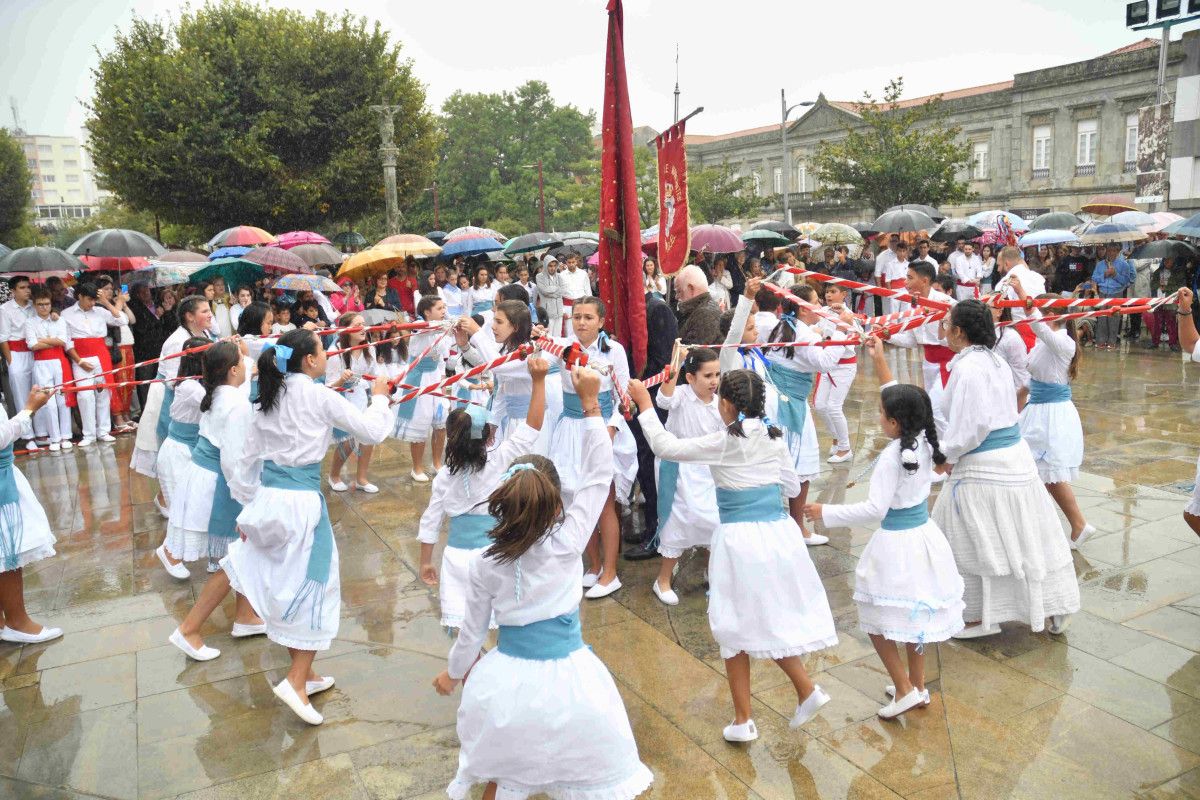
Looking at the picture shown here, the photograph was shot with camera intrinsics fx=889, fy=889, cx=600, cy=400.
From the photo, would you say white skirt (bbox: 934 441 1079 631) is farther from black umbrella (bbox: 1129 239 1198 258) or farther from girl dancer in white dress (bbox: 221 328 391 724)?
black umbrella (bbox: 1129 239 1198 258)

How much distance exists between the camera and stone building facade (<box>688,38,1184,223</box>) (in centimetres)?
3422

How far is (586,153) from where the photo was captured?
63.4 m

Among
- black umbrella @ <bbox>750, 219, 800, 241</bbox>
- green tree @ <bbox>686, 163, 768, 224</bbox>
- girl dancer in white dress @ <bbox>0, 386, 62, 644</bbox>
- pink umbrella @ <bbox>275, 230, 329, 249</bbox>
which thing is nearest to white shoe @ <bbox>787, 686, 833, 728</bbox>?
girl dancer in white dress @ <bbox>0, 386, 62, 644</bbox>

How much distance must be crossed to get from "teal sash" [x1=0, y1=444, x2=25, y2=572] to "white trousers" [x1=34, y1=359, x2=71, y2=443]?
5.96 meters

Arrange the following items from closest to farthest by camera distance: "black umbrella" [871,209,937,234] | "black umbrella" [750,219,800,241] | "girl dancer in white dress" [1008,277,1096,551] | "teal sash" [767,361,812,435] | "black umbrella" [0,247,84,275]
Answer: "girl dancer in white dress" [1008,277,1096,551]
"teal sash" [767,361,812,435]
"black umbrella" [0,247,84,275]
"black umbrella" [871,209,937,234]
"black umbrella" [750,219,800,241]

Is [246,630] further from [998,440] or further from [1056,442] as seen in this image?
[1056,442]

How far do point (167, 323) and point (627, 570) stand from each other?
8564 millimetres

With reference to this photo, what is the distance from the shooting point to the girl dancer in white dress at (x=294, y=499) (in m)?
4.16

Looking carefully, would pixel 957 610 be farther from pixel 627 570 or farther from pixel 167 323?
pixel 167 323

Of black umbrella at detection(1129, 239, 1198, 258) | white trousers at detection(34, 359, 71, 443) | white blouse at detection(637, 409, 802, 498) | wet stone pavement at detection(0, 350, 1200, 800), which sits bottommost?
wet stone pavement at detection(0, 350, 1200, 800)

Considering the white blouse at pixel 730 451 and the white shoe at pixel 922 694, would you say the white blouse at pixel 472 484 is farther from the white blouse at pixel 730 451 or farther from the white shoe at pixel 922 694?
the white shoe at pixel 922 694

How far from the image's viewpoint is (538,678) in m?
2.87

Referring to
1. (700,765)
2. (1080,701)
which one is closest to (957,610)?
(1080,701)

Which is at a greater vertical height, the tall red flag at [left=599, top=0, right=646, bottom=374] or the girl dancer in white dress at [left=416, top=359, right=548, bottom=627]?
the tall red flag at [left=599, top=0, right=646, bottom=374]
